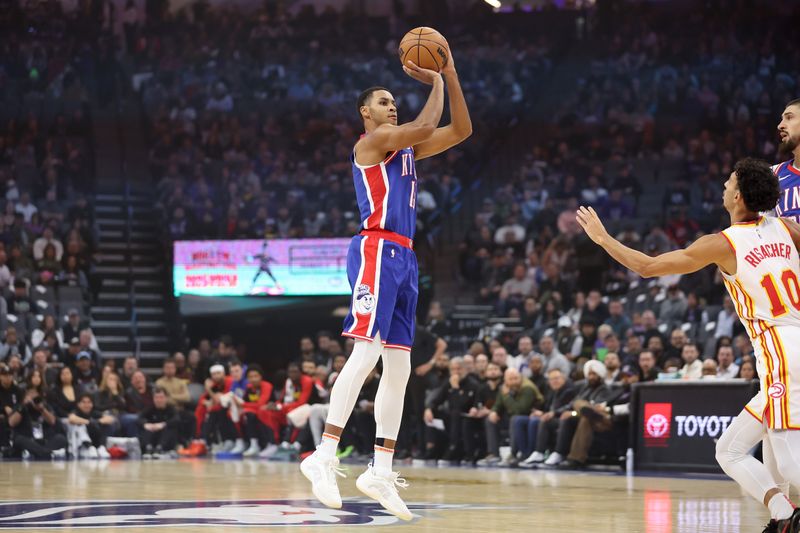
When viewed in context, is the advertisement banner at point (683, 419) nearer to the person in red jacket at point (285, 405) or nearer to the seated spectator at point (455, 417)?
the seated spectator at point (455, 417)

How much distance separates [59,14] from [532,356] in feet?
50.6

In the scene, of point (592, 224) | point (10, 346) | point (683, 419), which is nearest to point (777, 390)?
point (592, 224)

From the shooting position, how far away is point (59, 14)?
81.7 feet

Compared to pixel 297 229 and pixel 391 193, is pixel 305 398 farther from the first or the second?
pixel 391 193

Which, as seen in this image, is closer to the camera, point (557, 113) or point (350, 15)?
point (557, 113)

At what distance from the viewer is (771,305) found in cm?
513

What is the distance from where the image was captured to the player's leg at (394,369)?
6047 mm

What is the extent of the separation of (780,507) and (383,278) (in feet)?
7.33

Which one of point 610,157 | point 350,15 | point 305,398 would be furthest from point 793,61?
point 305,398

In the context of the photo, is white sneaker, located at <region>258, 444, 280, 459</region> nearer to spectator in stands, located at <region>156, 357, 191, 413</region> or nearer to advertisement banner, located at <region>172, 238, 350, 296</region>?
spectator in stands, located at <region>156, 357, 191, 413</region>

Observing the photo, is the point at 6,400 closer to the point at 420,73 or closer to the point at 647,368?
the point at 647,368

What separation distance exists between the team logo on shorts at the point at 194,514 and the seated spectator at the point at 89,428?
7723 millimetres

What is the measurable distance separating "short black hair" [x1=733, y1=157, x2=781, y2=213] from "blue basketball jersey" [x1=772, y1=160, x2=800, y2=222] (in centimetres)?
74

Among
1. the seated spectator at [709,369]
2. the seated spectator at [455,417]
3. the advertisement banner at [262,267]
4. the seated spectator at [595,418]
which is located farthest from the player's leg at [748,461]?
the advertisement banner at [262,267]
